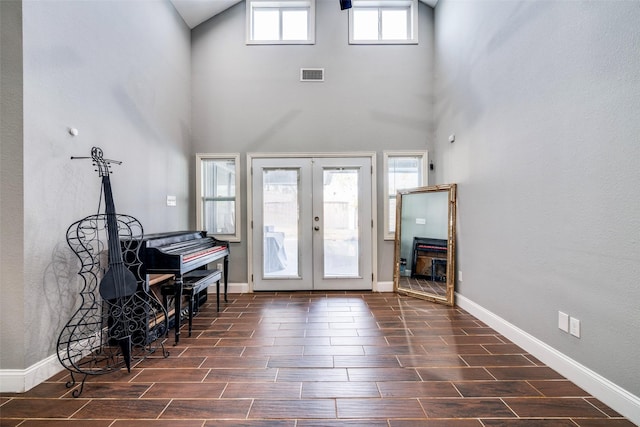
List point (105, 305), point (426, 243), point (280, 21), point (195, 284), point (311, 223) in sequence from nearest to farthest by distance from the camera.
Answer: point (105, 305) < point (195, 284) < point (426, 243) < point (311, 223) < point (280, 21)

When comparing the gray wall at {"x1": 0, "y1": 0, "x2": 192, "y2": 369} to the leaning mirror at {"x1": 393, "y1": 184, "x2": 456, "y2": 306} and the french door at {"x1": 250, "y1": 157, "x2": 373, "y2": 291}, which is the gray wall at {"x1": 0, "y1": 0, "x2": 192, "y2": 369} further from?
the leaning mirror at {"x1": 393, "y1": 184, "x2": 456, "y2": 306}

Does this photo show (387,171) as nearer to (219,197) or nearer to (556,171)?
(556,171)

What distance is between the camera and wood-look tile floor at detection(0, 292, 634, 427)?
1.65 m

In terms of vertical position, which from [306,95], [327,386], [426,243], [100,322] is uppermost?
[306,95]

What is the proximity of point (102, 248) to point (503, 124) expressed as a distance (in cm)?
379

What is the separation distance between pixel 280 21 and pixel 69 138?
3431mm

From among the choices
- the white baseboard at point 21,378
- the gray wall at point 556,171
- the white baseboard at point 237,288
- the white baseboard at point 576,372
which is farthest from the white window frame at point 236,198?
the white baseboard at point 576,372

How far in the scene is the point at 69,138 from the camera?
2.22 metres

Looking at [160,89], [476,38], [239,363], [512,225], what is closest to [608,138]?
[512,225]

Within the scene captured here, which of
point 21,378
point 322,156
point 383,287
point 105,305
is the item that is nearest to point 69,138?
point 105,305

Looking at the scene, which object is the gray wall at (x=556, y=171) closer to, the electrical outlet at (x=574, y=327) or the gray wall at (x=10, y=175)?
the electrical outlet at (x=574, y=327)

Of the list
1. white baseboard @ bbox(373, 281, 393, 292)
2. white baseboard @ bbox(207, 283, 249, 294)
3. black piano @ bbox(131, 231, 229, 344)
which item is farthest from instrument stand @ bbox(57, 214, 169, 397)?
white baseboard @ bbox(373, 281, 393, 292)

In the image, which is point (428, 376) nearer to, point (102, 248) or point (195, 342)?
point (195, 342)

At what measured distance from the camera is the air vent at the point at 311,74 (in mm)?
4293
